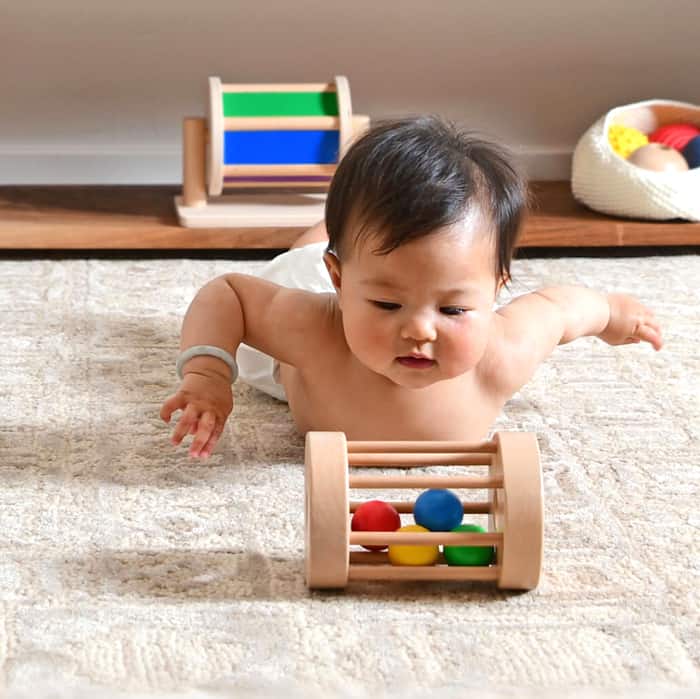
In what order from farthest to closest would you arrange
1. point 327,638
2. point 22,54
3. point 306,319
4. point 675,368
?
1. point 22,54
2. point 675,368
3. point 306,319
4. point 327,638

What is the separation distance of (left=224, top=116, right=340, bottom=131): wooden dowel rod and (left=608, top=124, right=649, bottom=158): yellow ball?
0.46m

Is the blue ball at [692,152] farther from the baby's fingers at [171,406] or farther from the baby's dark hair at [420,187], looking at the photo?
the baby's fingers at [171,406]

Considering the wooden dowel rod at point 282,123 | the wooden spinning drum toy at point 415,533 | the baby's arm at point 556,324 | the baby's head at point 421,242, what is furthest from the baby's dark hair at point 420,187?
the wooden dowel rod at point 282,123

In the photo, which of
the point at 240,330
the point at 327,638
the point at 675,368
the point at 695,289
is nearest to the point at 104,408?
the point at 240,330

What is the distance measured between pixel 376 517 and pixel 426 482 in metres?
0.05

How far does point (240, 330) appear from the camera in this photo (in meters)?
1.21

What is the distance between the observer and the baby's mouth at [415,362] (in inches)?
43.3

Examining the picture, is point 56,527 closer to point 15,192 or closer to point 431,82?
point 15,192

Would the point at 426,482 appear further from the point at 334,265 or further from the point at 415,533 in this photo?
the point at 334,265

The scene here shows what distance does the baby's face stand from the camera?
1053 mm

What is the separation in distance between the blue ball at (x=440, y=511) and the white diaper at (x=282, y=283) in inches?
15.6

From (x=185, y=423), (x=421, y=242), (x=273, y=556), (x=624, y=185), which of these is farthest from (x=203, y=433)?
(x=624, y=185)

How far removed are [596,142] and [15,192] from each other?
0.93m

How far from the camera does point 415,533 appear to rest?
0.91 meters
